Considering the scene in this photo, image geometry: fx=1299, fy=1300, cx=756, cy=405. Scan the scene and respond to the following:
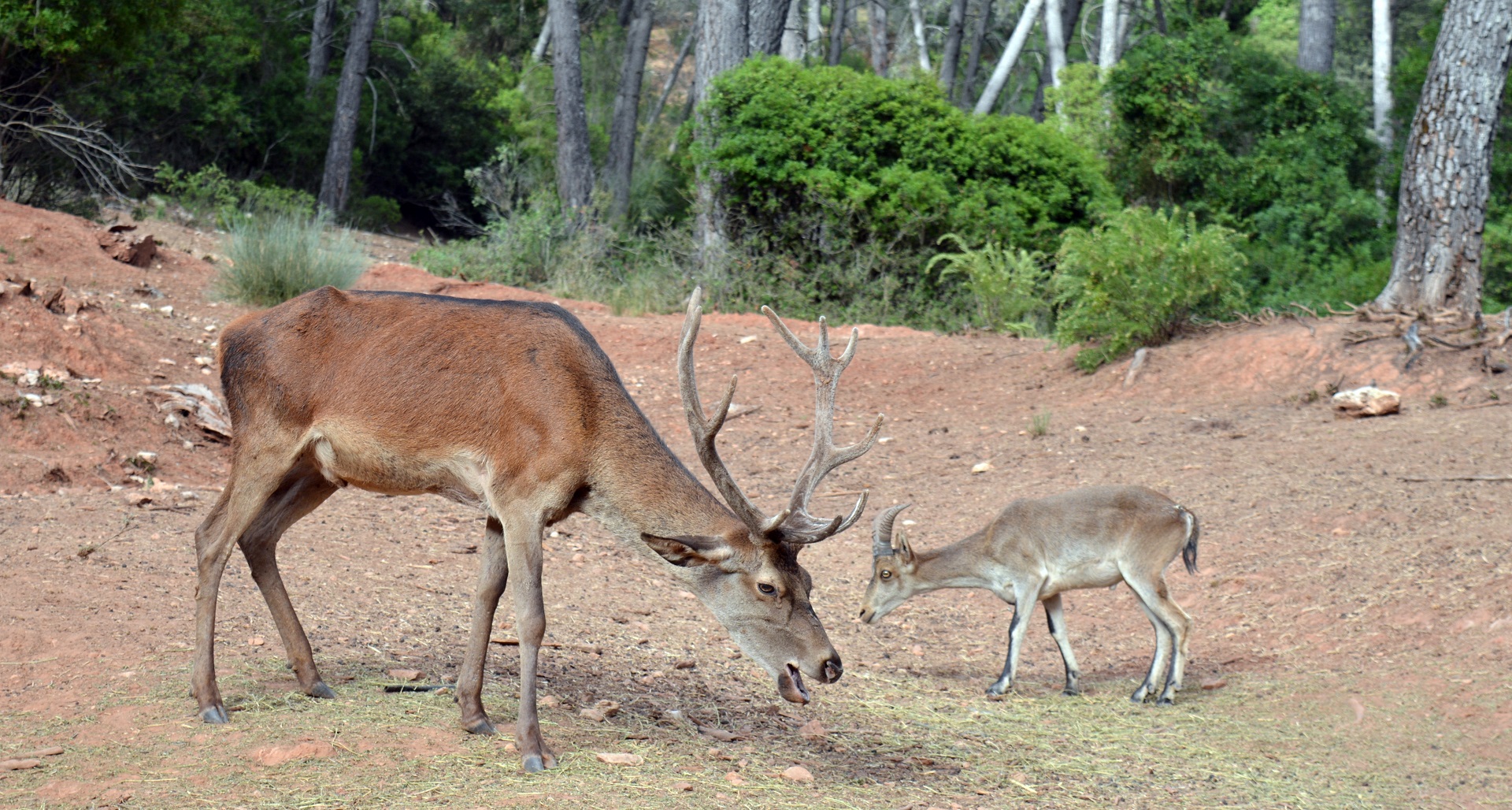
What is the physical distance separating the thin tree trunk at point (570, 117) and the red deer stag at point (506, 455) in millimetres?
16086

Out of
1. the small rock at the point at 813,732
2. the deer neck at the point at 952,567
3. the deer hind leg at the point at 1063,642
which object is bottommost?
the deer hind leg at the point at 1063,642

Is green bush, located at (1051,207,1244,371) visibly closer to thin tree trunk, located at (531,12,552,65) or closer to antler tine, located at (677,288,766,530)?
antler tine, located at (677,288,766,530)

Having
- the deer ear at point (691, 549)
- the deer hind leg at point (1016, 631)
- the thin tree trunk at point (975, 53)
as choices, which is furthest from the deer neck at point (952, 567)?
the thin tree trunk at point (975, 53)

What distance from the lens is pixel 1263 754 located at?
6.21m

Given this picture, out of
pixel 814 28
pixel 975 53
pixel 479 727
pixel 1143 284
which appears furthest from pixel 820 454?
pixel 814 28

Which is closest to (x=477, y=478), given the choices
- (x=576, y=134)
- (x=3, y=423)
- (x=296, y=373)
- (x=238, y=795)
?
(x=296, y=373)

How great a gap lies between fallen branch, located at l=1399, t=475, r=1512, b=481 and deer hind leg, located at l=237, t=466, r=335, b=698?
745 centimetres

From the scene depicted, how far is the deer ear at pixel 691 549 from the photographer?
507 cm

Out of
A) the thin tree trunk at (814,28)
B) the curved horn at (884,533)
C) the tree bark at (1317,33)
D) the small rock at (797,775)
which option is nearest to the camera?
the small rock at (797,775)

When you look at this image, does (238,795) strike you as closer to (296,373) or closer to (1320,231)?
(296,373)

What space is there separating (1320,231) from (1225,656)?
49.0 ft

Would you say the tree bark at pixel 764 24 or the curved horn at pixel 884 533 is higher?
the tree bark at pixel 764 24

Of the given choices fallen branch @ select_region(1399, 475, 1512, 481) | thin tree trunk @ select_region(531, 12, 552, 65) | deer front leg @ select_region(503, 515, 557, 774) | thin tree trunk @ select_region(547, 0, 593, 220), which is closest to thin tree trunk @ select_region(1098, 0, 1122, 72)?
thin tree trunk @ select_region(547, 0, 593, 220)

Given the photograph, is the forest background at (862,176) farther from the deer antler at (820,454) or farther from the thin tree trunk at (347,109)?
the deer antler at (820,454)
